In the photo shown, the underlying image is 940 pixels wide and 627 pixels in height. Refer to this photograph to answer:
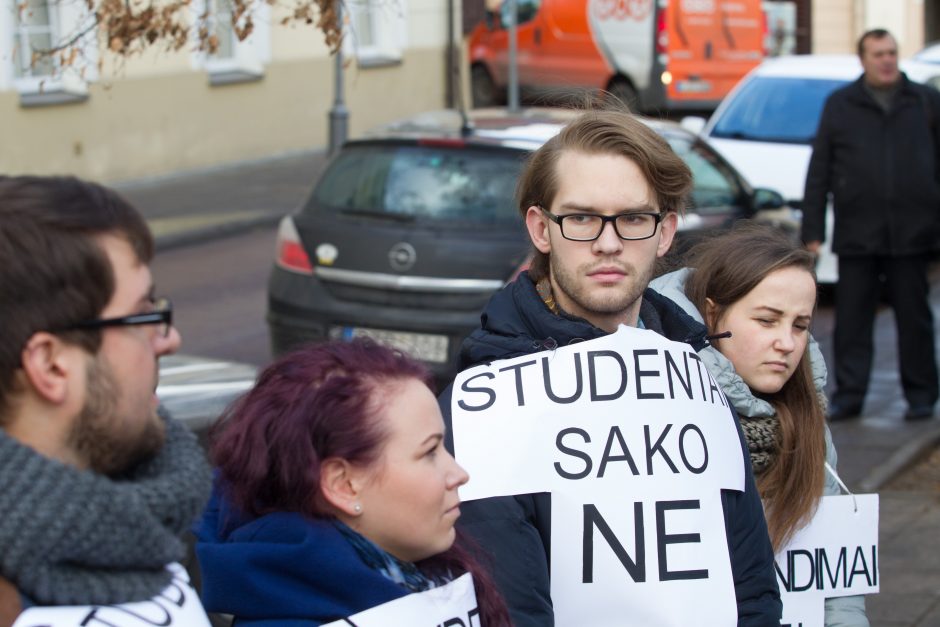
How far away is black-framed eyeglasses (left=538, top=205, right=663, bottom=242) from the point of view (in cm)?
274

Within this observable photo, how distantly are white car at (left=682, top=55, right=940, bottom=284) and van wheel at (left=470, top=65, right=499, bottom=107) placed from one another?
12160 millimetres

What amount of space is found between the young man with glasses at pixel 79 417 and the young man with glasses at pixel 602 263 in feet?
2.63

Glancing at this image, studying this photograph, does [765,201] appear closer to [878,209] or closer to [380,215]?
[878,209]

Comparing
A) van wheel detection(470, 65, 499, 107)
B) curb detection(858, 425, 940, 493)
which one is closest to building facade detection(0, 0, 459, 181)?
van wheel detection(470, 65, 499, 107)

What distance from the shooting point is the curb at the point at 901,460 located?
6836mm

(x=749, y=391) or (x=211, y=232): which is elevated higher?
(x=749, y=391)

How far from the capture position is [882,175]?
7.97 metres

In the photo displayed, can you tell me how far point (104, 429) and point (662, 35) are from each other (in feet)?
71.9

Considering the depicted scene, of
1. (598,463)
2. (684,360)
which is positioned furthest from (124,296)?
(684,360)

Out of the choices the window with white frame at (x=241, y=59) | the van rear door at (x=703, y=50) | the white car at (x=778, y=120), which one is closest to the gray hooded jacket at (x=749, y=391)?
the white car at (x=778, y=120)

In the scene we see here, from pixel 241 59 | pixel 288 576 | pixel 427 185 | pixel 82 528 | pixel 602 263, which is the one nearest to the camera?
pixel 82 528

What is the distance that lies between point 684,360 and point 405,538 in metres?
0.74

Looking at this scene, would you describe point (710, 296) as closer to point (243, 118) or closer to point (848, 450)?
point (848, 450)

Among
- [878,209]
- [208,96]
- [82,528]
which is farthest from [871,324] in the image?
[208,96]
